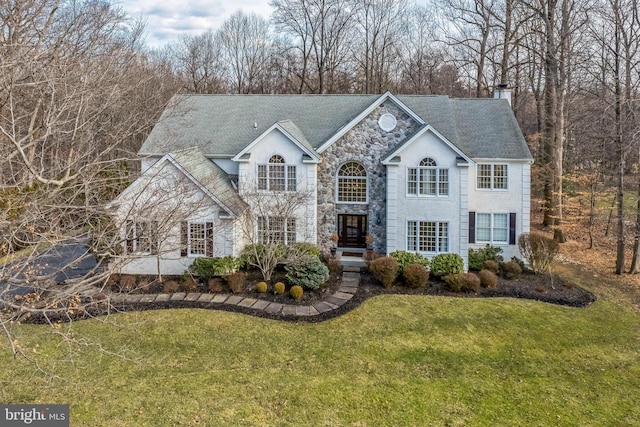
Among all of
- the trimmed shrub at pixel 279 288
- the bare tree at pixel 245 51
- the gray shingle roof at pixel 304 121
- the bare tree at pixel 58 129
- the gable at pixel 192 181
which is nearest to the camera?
the bare tree at pixel 58 129

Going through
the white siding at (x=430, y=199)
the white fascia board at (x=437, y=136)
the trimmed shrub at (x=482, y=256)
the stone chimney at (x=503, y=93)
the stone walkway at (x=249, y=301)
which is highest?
the stone chimney at (x=503, y=93)

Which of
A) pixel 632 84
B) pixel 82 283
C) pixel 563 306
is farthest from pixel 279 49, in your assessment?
pixel 82 283

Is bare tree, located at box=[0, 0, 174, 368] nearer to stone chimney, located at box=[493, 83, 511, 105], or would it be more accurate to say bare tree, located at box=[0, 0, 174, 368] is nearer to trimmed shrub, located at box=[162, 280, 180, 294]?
trimmed shrub, located at box=[162, 280, 180, 294]

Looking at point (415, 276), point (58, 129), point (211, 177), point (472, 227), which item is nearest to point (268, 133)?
point (211, 177)

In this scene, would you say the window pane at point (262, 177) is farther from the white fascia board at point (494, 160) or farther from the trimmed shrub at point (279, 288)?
the white fascia board at point (494, 160)

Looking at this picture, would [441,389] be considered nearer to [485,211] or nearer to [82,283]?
[82,283]

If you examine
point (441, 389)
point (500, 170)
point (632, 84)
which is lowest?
point (441, 389)

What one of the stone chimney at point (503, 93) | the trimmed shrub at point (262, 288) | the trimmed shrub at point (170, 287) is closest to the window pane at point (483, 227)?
the stone chimney at point (503, 93)
